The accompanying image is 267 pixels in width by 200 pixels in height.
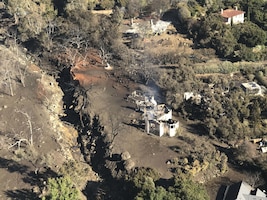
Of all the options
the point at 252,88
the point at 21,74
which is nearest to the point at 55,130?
the point at 21,74

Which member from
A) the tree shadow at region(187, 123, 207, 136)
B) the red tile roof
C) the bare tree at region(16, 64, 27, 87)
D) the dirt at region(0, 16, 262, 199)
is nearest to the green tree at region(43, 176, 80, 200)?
the dirt at region(0, 16, 262, 199)

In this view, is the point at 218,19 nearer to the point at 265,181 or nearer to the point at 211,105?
the point at 211,105

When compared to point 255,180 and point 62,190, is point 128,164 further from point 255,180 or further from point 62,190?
point 255,180

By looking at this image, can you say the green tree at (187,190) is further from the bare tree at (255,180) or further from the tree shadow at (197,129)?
the tree shadow at (197,129)

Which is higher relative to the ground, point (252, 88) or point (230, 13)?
point (230, 13)

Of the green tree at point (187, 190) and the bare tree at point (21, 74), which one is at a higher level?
the bare tree at point (21, 74)

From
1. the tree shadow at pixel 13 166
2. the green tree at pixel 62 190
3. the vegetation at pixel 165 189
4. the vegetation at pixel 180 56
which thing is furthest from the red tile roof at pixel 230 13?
the green tree at pixel 62 190
